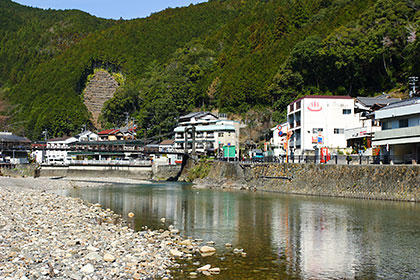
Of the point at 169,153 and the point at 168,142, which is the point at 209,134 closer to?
the point at 169,153

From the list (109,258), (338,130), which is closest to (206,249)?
(109,258)

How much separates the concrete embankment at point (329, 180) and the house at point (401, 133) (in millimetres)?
2933

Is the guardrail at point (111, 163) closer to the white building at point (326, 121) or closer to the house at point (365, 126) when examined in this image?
the white building at point (326, 121)

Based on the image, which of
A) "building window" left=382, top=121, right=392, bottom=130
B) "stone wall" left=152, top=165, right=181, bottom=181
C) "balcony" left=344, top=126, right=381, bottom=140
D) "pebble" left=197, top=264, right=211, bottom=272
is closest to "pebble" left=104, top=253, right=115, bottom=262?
"pebble" left=197, top=264, right=211, bottom=272

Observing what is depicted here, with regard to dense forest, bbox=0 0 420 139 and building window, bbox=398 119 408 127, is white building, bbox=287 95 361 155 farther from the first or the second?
building window, bbox=398 119 408 127

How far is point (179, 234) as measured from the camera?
16266 mm

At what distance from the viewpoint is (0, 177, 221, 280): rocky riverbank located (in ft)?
32.7

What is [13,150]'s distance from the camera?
68.9 meters

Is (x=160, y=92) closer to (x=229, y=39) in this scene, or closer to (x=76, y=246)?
(x=229, y=39)

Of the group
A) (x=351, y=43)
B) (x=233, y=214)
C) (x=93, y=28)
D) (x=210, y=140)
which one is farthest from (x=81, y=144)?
(x=93, y=28)

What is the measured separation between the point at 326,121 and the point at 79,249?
3396 centimetres

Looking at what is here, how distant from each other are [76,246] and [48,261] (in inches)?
76.8

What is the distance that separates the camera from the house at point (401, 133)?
2755 cm

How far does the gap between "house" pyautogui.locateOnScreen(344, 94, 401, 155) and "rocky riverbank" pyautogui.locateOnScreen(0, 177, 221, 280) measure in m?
25.0
